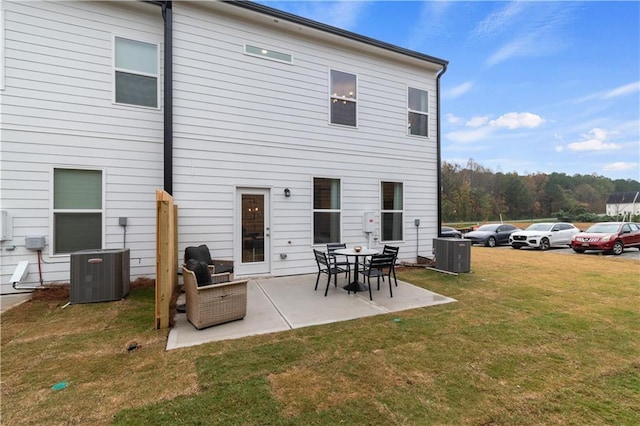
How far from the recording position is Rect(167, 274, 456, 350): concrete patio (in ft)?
11.2

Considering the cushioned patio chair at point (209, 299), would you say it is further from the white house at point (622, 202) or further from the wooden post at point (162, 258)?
the white house at point (622, 202)

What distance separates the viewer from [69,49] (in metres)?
5.00

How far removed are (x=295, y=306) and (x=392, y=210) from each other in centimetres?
446

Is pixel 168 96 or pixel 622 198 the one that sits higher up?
pixel 622 198

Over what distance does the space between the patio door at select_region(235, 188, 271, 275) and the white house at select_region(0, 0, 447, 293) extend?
0.02 m

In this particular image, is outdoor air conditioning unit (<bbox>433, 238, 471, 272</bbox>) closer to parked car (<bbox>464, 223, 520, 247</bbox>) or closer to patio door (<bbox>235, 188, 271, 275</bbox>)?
patio door (<bbox>235, 188, 271, 275</bbox>)

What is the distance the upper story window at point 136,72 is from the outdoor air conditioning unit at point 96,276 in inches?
118

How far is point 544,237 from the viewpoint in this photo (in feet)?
42.4

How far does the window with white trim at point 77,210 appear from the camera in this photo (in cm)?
495

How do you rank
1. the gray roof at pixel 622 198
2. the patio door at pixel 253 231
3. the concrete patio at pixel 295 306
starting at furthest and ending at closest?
the gray roof at pixel 622 198 < the patio door at pixel 253 231 < the concrete patio at pixel 295 306

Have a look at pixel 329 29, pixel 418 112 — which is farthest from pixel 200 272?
pixel 418 112

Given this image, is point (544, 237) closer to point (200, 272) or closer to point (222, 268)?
point (222, 268)

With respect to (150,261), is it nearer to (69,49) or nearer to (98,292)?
(98,292)

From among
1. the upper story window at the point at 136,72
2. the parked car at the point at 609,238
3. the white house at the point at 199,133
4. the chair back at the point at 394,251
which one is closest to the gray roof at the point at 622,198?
the parked car at the point at 609,238
